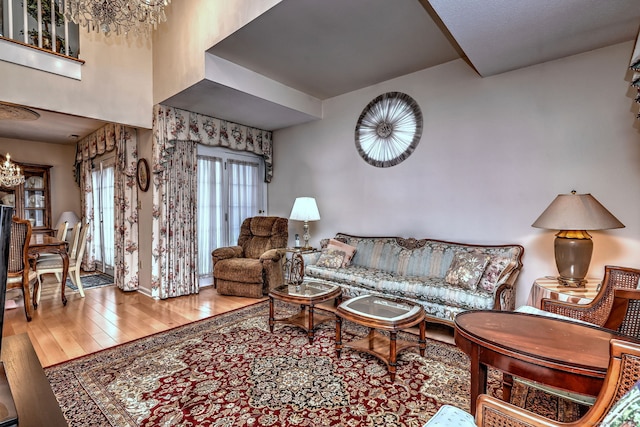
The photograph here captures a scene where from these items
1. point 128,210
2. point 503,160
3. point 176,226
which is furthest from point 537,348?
point 128,210

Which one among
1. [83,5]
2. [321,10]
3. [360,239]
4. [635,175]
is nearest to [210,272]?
[360,239]

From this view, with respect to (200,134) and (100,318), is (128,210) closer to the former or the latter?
(200,134)

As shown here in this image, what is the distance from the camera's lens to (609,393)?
33.0 inches

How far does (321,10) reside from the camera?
2.41m

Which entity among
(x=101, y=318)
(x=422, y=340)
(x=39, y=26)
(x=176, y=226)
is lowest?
(x=101, y=318)

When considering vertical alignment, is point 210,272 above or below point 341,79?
below

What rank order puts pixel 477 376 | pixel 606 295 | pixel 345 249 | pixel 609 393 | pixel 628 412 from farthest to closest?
pixel 345 249, pixel 606 295, pixel 477 376, pixel 609 393, pixel 628 412

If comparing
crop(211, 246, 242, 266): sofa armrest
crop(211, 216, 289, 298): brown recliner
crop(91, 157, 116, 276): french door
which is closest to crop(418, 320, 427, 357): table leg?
crop(211, 216, 289, 298): brown recliner

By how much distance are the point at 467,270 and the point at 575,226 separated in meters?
0.88

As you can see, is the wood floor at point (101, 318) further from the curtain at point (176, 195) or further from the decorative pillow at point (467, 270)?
the decorative pillow at point (467, 270)

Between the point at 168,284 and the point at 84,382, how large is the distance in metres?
2.01

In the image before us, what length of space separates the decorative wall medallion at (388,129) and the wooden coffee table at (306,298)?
1825mm

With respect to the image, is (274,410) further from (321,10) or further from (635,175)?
(635,175)

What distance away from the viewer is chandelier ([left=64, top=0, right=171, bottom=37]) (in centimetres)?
224
